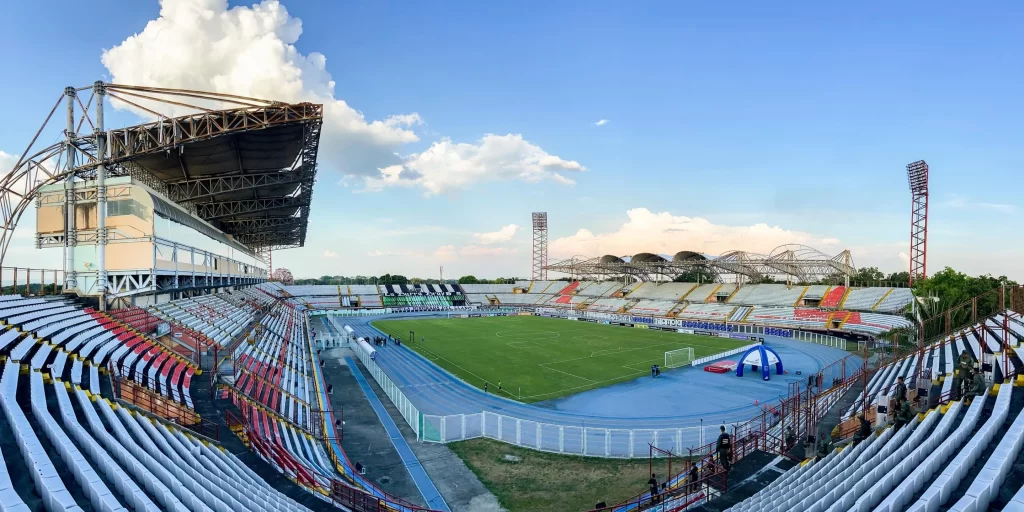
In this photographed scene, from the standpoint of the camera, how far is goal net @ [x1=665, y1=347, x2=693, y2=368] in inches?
1212

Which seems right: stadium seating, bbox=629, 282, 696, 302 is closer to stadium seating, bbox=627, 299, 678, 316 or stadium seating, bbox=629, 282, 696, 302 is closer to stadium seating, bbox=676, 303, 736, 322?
stadium seating, bbox=627, 299, 678, 316

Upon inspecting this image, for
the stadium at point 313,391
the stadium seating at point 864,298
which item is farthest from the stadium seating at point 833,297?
the stadium at point 313,391

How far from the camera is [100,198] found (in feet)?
57.8

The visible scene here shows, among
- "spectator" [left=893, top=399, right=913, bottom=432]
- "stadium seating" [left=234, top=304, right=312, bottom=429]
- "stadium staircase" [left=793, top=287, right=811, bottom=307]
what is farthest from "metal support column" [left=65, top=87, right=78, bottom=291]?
"stadium staircase" [left=793, top=287, right=811, bottom=307]

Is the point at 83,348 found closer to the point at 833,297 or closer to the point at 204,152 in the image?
the point at 204,152

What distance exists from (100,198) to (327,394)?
11702 millimetres

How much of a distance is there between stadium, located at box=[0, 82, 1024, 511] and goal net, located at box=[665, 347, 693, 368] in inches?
5.3

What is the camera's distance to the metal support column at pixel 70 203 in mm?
17766

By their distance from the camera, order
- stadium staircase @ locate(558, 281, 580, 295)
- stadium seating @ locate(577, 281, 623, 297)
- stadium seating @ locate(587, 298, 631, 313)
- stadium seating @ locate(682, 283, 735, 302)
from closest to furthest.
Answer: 1. stadium seating @ locate(682, 283, 735, 302)
2. stadium seating @ locate(587, 298, 631, 313)
3. stadium seating @ locate(577, 281, 623, 297)
4. stadium staircase @ locate(558, 281, 580, 295)

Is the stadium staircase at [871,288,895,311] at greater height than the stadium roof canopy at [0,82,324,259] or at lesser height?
lesser

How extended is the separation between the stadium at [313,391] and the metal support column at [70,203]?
88 millimetres

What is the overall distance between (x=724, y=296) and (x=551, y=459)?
5417 cm

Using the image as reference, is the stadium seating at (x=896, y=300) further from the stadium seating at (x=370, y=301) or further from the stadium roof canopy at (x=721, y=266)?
the stadium seating at (x=370, y=301)

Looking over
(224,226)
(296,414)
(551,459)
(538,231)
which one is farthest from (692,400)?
(538,231)
